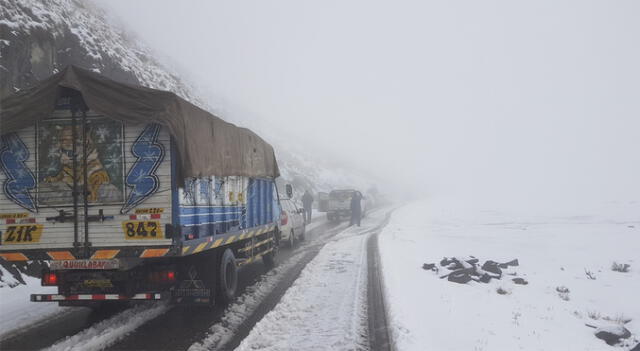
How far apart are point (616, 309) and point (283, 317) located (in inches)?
268

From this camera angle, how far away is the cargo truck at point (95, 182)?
6004 mm

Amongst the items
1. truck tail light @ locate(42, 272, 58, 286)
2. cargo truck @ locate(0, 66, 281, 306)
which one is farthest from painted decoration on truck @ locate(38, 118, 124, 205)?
truck tail light @ locate(42, 272, 58, 286)

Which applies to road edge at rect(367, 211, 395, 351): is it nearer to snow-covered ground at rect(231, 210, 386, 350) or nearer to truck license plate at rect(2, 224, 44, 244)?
snow-covered ground at rect(231, 210, 386, 350)

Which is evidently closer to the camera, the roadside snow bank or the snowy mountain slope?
the roadside snow bank

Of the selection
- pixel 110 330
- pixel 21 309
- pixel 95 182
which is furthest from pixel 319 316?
pixel 21 309

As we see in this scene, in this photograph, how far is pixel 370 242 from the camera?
1717 centimetres

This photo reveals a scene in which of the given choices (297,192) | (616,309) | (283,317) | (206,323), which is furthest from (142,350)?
(297,192)

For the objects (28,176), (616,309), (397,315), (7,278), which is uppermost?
(28,176)

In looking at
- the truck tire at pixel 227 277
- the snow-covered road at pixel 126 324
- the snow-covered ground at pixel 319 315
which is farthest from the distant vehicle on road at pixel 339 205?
the truck tire at pixel 227 277

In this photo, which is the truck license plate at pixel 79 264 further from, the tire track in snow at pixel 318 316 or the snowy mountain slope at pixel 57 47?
the snowy mountain slope at pixel 57 47

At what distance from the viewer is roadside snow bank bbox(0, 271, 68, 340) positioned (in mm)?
6598

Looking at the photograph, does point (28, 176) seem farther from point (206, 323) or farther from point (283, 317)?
point (283, 317)

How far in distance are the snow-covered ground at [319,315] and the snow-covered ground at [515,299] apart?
61cm

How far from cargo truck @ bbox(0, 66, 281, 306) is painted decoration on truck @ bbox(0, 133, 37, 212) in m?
0.01
